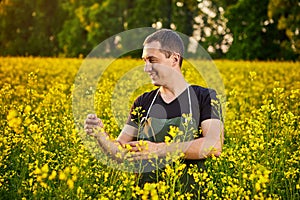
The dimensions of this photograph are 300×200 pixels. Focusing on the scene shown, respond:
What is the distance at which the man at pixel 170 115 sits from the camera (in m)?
4.12

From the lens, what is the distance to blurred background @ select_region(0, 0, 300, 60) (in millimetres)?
35375

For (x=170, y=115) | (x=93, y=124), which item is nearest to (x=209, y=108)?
(x=170, y=115)

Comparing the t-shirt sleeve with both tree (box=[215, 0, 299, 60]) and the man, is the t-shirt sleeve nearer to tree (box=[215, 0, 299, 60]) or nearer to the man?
the man

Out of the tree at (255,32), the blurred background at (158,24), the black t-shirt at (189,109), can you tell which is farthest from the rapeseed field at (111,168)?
the tree at (255,32)

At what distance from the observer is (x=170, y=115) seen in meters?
4.33

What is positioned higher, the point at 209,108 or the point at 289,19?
the point at 289,19

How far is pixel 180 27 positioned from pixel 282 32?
269 inches

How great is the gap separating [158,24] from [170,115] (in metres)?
36.0

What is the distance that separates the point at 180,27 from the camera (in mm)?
40562

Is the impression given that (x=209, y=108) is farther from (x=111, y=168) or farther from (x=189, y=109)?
(x=111, y=168)

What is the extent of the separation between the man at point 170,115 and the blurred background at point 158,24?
94.9ft

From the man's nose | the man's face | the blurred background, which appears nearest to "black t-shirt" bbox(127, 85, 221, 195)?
the man's face

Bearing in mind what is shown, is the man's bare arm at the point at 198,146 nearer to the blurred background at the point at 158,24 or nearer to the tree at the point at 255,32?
the blurred background at the point at 158,24

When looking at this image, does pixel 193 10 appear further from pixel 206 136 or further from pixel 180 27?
pixel 206 136
